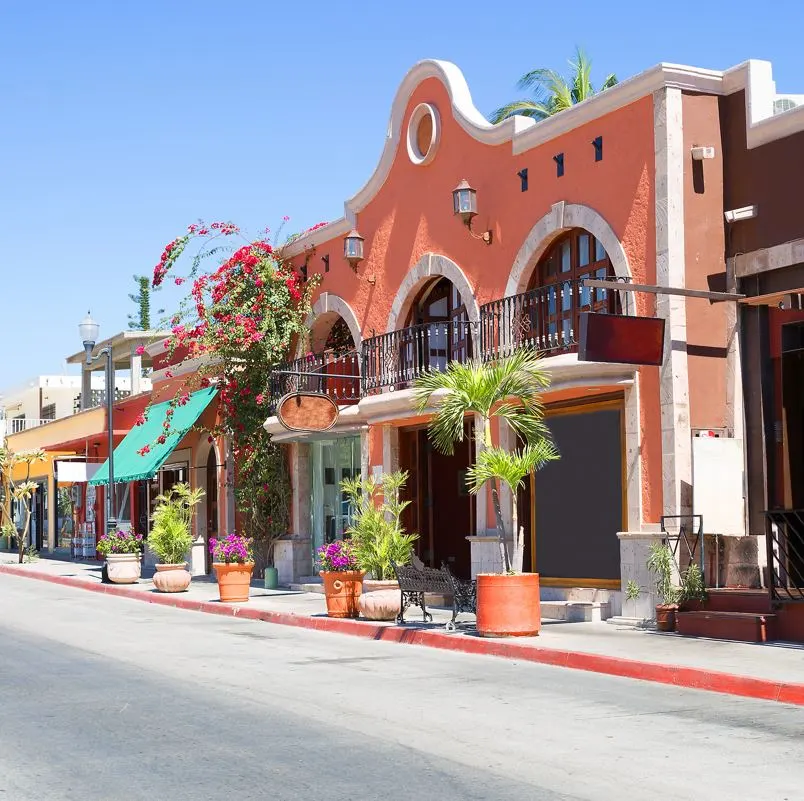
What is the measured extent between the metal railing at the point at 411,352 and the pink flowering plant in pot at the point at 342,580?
3595mm

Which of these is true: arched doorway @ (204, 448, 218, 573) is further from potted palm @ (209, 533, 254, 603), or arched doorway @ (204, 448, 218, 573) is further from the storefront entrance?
the storefront entrance

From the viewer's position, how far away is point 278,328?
25.3 meters

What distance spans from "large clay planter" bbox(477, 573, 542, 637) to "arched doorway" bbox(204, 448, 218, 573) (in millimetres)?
16635

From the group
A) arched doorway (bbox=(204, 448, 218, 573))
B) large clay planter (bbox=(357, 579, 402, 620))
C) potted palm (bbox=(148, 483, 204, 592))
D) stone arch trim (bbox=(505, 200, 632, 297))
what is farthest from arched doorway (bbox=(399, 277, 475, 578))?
arched doorway (bbox=(204, 448, 218, 573))

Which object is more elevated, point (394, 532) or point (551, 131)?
point (551, 131)

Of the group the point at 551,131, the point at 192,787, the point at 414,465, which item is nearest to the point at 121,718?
the point at 192,787

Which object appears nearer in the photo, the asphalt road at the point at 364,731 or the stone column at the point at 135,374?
the asphalt road at the point at 364,731

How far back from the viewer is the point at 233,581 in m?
21.6

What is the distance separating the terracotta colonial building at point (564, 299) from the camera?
1574cm

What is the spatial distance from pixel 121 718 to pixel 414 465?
13437 mm

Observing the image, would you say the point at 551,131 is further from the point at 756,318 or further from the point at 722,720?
the point at 722,720

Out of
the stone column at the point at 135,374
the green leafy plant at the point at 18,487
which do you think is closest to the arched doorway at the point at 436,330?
the stone column at the point at 135,374

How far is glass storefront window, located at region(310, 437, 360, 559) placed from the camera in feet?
79.4

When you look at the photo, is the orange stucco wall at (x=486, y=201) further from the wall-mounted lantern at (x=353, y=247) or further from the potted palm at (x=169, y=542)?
the potted palm at (x=169, y=542)
